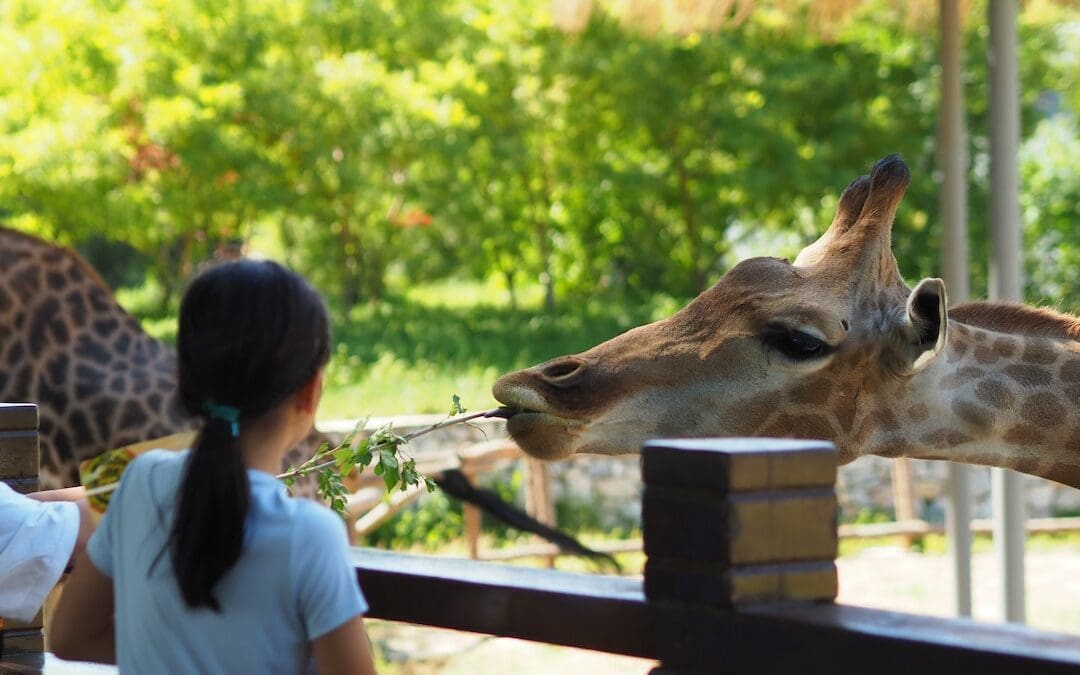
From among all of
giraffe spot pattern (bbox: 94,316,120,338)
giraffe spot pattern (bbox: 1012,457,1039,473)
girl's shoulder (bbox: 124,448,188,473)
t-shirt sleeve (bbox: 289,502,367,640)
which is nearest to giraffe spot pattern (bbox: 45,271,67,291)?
giraffe spot pattern (bbox: 94,316,120,338)

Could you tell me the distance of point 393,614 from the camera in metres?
1.78

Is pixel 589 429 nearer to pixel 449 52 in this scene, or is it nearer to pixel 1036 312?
pixel 1036 312

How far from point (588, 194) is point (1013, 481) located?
11732 millimetres

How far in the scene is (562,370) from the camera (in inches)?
116

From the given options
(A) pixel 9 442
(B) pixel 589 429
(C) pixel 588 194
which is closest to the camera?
(A) pixel 9 442

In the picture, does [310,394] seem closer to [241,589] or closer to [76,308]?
[241,589]

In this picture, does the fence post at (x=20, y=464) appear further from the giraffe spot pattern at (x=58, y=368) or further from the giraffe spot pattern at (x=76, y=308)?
the giraffe spot pattern at (x=76, y=308)

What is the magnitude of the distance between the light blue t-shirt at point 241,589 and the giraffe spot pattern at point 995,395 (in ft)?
6.71

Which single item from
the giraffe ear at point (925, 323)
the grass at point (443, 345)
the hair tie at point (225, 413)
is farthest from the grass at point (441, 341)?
the hair tie at point (225, 413)

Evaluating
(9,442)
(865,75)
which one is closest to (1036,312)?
(9,442)

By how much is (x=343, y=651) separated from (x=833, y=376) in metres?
1.85

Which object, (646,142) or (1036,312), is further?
(646,142)

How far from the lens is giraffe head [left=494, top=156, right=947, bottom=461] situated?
297 centimetres

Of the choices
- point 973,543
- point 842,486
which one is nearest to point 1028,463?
point 973,543
